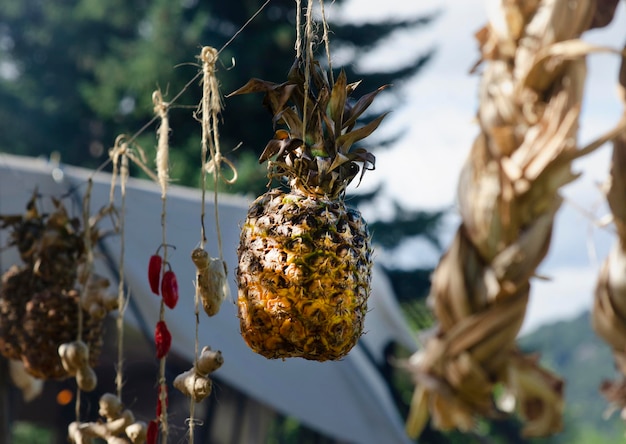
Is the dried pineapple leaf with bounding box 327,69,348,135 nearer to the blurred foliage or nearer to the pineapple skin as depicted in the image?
the pineapple skin

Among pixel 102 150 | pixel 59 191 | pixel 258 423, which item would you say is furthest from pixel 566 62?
pixel 102 150

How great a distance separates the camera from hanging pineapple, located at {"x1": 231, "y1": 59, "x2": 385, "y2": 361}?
744 millimetres

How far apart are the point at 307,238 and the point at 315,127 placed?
93 mm

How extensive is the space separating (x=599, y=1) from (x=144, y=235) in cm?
139

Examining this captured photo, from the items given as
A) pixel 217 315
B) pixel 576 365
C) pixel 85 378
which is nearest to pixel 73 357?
pixel 85 378

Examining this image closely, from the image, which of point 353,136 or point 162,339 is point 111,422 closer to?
point 162,339

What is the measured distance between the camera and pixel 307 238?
2.49 ft

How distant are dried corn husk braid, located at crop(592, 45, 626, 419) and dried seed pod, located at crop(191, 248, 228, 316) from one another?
34cm

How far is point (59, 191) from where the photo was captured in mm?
1720

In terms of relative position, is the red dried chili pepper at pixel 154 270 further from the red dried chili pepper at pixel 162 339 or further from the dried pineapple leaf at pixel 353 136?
the dried pineapple leaf at pixel 353 136

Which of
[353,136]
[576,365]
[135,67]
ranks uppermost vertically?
[135,67]

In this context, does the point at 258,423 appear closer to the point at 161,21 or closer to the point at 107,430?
the point at 107,430

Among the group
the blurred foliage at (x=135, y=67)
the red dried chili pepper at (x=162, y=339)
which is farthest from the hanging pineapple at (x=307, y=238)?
the blurred foliage at (x=135, y=67)

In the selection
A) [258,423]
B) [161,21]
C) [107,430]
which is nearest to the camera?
[107,430]
